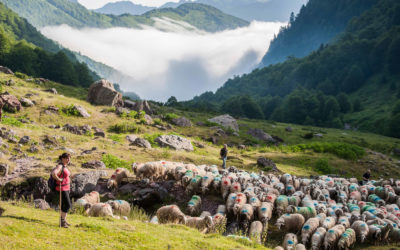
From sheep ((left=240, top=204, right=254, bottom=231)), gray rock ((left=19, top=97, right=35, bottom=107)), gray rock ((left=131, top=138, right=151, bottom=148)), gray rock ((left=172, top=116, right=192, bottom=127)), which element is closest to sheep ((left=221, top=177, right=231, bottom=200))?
sheep ((left=240, top=204, right=254, bottom=231))

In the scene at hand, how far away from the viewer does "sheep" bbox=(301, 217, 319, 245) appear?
13.1m

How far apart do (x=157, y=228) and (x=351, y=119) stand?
128613mm

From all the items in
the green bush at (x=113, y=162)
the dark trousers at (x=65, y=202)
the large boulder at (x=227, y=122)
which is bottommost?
the dark trousers at (x=65, y=202)

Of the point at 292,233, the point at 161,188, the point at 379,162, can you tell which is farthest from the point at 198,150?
the point at 379,162

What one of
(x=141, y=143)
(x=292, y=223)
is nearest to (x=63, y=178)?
Result: (x=292, y=223)

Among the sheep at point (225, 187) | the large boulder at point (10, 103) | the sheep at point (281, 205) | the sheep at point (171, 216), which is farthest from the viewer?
the large boulder at point (10, 103)

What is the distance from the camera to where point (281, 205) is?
1602 centimetres

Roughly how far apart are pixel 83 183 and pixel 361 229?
15.9 metres

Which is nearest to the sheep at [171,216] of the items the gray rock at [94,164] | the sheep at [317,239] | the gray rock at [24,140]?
the sheep at [317,239]

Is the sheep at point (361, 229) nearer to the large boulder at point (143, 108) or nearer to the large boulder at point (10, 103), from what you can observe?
the large boulder at point (10, 103)

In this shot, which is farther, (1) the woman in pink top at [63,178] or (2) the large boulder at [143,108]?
(2) the large boulder at [143,108]

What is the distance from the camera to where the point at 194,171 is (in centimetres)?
2086

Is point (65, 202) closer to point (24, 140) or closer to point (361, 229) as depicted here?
point (361, 229)

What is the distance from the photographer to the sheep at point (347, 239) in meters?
12.5
